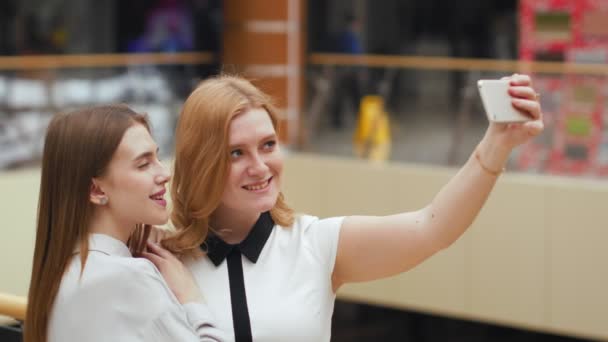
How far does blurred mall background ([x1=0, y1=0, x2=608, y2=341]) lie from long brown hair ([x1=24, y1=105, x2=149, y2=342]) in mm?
5734

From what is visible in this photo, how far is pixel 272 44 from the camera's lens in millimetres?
12891

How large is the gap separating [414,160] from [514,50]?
164 centimetres

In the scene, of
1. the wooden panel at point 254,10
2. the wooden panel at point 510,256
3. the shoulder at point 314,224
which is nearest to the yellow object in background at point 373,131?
the wooden panel at point 510,256

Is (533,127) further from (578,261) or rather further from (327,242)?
(578,261)

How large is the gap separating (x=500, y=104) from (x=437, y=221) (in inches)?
13.7

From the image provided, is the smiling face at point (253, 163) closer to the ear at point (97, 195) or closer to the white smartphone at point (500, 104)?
the ear at point (97, 195)

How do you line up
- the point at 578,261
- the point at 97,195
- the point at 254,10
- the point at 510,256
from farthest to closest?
the point at 254,10
the point at 510,256
the point at 578,261
the point at 97,195

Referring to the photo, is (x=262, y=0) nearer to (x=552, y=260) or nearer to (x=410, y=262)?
(x=552, y=260)

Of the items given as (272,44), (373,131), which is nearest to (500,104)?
(373,131)

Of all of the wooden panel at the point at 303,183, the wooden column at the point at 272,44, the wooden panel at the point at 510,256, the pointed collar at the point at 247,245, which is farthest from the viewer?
the wooden column at the point at 272,44

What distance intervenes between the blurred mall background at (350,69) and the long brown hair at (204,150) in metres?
5.52

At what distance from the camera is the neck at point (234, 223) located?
268 cm

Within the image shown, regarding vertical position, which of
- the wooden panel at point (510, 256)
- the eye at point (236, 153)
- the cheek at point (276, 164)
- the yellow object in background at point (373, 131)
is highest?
the eye at point (236, 153)

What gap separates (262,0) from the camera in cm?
1294
